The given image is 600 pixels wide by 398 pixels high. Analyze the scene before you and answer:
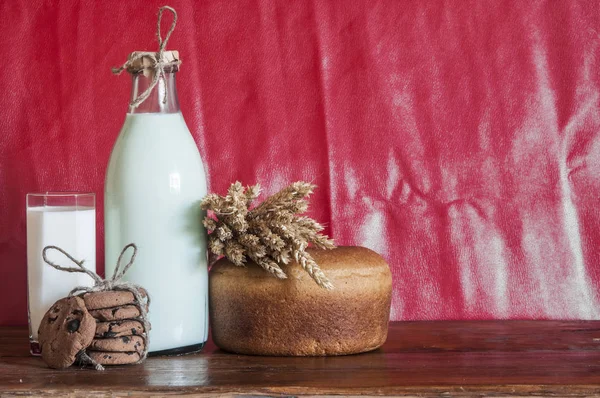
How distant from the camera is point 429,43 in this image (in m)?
1.25

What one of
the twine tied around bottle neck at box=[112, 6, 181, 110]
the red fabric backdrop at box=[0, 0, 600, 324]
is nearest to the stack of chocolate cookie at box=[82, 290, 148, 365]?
the twine tied around bottle neck at box=[112, 6, 181, 110]

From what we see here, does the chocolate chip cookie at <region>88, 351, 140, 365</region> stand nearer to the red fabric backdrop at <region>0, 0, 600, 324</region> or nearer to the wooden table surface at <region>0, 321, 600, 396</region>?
the wooden table surface at <region>0, 321, 600, 396</region>

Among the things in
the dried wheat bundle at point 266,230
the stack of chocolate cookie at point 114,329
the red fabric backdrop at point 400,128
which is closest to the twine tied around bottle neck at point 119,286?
the stack of chocolate cookie at point 114,329

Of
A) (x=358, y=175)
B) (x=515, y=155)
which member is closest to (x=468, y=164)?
(x=515, y=155)

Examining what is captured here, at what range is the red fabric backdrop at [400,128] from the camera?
1244 mm

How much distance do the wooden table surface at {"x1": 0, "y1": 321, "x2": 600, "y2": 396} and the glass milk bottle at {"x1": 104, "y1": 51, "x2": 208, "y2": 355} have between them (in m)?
0.06

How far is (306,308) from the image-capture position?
3.19 ft

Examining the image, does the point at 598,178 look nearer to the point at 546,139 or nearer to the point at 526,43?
the point at 546,139

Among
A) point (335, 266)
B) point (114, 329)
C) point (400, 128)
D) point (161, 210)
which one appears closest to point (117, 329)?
point (114, 329)

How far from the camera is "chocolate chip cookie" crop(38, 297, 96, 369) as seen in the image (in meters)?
0.90

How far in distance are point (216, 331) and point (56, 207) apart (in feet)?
0.88

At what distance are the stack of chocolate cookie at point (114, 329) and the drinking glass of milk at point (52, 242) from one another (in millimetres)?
104

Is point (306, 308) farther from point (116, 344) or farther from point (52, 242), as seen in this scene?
point (52, 242)

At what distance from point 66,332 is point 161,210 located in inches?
7.6
